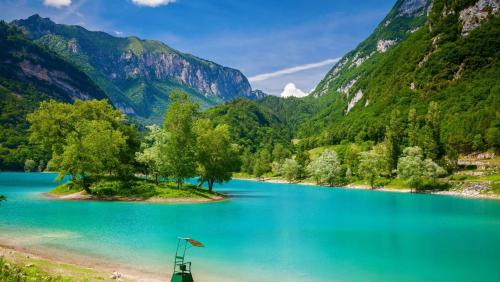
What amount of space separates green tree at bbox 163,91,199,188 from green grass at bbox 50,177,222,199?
3.75 metres

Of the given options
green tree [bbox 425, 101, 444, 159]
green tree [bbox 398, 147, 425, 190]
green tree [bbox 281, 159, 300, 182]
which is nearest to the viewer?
green tree [bbox 398, 147, 425, 190]

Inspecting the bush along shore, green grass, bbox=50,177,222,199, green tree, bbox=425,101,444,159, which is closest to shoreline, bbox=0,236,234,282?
green grass, bbox=50,177,222,199

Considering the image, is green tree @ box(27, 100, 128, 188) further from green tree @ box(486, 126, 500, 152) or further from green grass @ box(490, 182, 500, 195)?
green tree @ box(486, 126, 500, 152)

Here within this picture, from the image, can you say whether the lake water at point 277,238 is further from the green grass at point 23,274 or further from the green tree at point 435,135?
the green tree at point 435,135

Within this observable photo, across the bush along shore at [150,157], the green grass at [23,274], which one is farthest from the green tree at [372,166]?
the green grass at [23,274]

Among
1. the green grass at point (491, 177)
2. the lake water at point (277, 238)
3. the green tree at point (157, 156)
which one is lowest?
the lake water at point (277, 238)

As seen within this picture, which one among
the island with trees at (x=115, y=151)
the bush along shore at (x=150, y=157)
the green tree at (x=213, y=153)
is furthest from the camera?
the green tree at (x=213, y=153)

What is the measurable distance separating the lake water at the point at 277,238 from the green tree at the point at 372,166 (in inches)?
2841

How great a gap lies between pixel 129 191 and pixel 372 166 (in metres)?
92.6

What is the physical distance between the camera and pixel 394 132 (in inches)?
6093

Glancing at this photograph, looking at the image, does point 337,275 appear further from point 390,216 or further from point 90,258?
point 390,216

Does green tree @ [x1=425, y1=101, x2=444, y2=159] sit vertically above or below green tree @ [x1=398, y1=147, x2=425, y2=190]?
above

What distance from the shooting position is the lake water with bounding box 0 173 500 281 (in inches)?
1201

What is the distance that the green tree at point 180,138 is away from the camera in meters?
84.1
